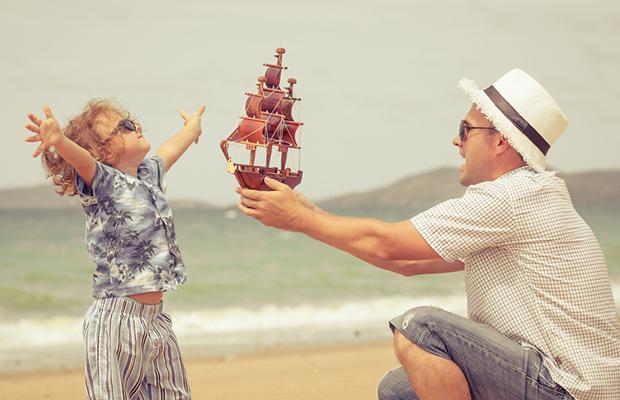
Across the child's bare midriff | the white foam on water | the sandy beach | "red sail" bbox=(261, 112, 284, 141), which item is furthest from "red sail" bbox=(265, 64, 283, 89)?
the white foam on water

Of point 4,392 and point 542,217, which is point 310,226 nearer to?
point 542,217

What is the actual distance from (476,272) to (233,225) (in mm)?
13293

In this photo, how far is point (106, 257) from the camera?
3240 millimetres

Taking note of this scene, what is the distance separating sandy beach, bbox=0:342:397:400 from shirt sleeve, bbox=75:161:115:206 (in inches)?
84.0

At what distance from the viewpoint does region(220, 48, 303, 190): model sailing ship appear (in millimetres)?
2961

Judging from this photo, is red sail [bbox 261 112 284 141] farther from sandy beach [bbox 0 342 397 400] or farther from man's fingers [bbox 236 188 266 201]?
sandy beach [bbox 0 342 397 400]

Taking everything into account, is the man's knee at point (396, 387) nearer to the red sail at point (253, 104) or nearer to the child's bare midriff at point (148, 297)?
the child's bare midriff at point (148, 297)

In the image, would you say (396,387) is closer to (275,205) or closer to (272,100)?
(275,205)

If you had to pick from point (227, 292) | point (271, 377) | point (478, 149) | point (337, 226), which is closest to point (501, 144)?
point (478, 149)

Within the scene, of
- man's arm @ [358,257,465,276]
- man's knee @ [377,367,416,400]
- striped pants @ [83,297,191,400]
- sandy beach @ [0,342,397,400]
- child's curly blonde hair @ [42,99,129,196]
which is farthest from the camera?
sandy beach @ [0,342,397,400]

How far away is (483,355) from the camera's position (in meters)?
3.04

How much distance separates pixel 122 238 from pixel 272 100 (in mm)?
729

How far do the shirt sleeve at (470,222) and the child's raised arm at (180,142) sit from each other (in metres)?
1.06

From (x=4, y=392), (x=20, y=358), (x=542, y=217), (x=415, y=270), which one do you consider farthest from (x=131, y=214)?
(x=20, y=358)
